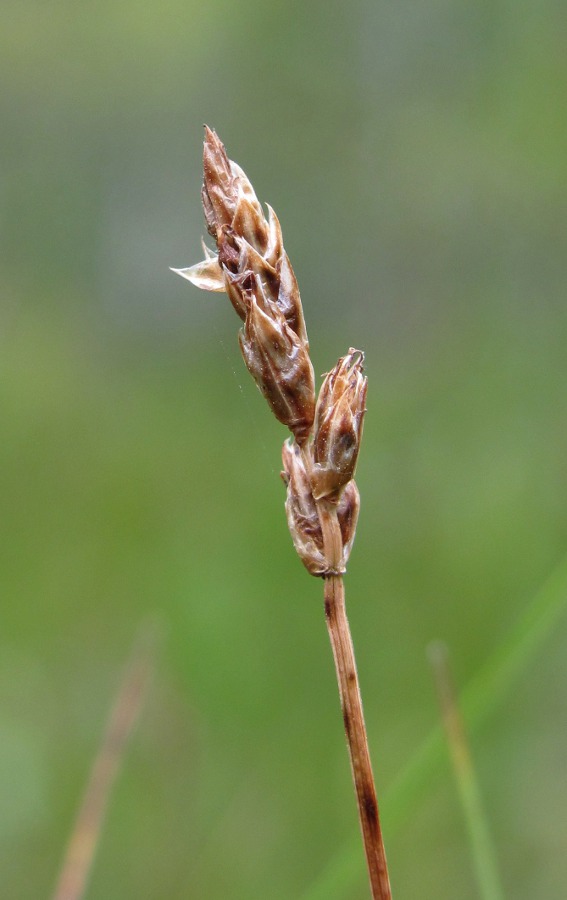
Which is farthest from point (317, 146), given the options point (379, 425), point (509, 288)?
point (379, 425)

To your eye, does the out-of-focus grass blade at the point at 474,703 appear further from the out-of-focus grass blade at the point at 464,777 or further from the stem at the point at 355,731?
the stem at the point at 355,731

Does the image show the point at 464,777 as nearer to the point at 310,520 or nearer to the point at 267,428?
the point at 310,520

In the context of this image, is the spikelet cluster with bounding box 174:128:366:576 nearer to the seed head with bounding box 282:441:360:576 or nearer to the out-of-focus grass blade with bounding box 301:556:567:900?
the seed head with bounding box 282:441:360:576

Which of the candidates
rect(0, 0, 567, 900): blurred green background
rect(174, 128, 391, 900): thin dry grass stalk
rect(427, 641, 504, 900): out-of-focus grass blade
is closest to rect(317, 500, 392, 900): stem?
rect(174, 128, 391, 900): thin dry grass stalk

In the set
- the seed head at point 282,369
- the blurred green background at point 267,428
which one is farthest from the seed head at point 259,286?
the blurred green background at point 267,428

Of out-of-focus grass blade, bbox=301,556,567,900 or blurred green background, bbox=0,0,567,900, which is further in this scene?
blurred green background, bbox=0,0,567,900

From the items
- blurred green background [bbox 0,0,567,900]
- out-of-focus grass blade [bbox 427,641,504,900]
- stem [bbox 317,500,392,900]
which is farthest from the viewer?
blurred green background [bbox 0,0,567,900]

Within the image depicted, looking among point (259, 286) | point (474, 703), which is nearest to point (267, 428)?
point (474, 703)

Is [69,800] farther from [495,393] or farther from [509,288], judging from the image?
[509,288]
